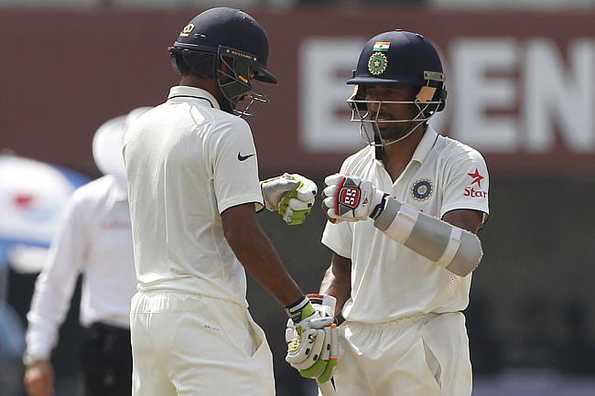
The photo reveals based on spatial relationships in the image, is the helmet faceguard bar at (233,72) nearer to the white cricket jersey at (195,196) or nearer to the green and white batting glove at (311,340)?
the white cricket jersey at (195,196)

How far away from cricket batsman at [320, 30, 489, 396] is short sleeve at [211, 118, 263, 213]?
0.36m

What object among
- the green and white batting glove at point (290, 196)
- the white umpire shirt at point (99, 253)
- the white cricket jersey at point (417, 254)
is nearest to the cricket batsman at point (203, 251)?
the green and white batting glove at point (290, 196)

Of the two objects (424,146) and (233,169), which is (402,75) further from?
(233,169)

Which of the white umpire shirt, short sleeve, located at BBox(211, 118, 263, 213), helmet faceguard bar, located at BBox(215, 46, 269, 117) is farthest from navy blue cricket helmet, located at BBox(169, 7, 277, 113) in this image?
the white umpire shirt

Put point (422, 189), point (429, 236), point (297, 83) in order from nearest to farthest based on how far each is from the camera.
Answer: point (429, 236) → point (422, 189) → point (297, 83)

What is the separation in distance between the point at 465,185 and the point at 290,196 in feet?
1.96

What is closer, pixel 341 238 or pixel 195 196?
pixel 195 196

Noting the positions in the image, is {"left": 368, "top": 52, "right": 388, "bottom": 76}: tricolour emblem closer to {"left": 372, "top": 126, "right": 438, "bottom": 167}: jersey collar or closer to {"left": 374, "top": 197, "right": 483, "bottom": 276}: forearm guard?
{"left": 372, "top": 126, "right": 438, "bottom": 167}: jersey collar

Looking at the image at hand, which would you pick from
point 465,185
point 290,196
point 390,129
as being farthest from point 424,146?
point 290,196


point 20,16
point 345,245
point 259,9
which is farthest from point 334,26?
point 345,245

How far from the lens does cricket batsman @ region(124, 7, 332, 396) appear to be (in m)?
4.71

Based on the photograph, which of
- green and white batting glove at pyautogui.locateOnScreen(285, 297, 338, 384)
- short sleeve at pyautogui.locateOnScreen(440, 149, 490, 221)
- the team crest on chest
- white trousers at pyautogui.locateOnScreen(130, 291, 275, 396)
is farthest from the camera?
the team crest on chest

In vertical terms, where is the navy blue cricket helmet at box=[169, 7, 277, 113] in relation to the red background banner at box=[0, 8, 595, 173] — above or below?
above

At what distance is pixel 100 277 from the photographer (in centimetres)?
663
